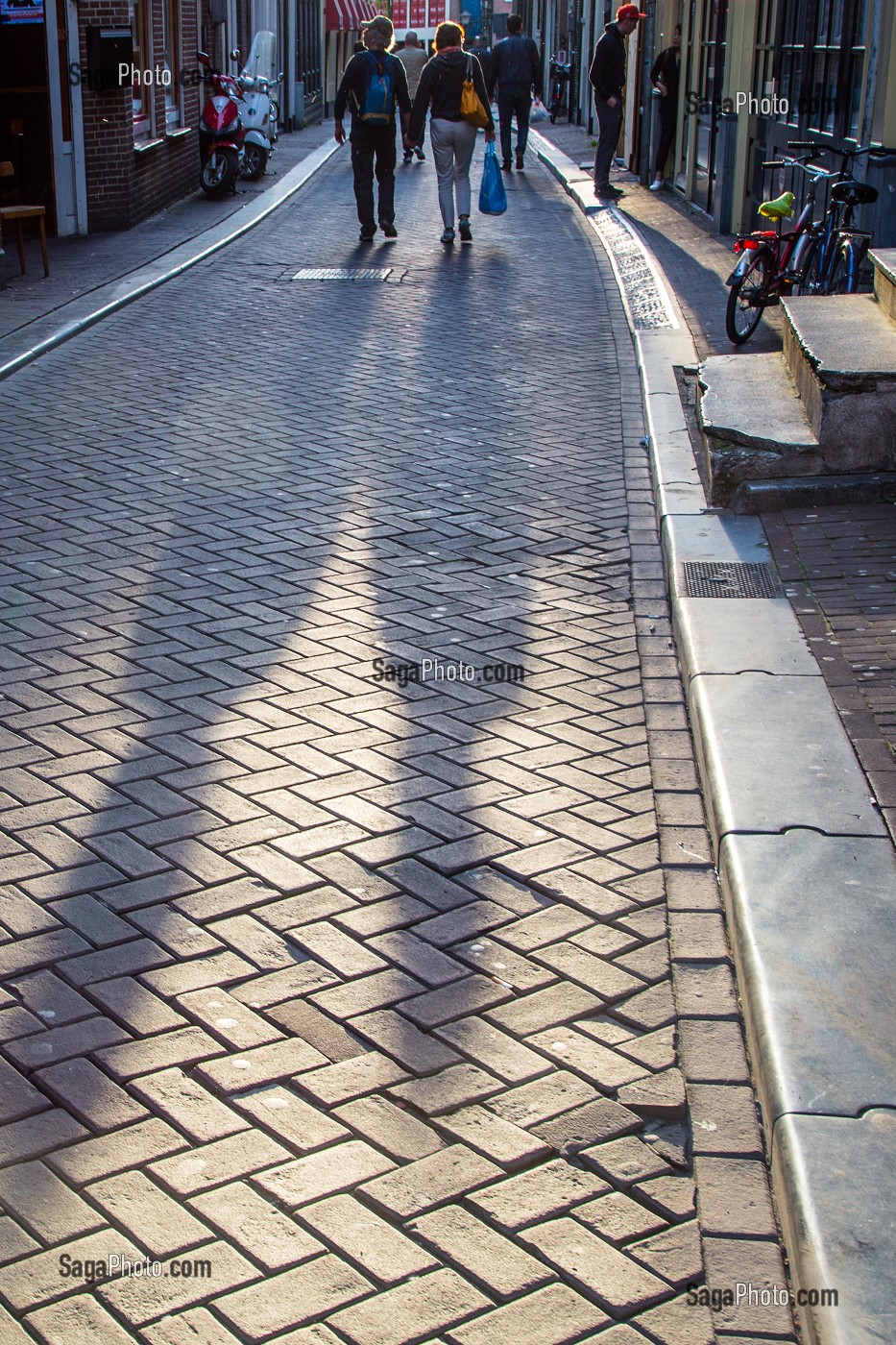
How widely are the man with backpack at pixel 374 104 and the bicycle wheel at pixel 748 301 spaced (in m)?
5.22

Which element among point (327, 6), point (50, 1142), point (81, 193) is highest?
point (327, 6)

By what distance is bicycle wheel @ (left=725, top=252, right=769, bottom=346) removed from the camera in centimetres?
987

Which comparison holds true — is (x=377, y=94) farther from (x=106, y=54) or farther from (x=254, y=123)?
(x=254, y=123)

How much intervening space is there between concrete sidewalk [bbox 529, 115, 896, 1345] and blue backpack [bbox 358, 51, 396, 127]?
28.5 ft

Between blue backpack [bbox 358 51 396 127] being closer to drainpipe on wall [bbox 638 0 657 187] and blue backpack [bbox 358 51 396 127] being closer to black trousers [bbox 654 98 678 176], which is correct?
black trousers [bbox 654 98 678 176]

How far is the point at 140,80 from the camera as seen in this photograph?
657 inches

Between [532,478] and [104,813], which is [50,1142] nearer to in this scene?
[104,813]

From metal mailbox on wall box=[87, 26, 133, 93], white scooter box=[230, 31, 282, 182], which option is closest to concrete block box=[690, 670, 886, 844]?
metal mailbox on wall box=[87, 26, 133, 93]

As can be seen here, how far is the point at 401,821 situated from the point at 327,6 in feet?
135

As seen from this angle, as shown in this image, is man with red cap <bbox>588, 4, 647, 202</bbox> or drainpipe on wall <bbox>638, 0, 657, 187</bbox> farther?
drainpipe on wall <bbox>638, 0, 657, 187</bbox>

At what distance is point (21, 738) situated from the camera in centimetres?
449

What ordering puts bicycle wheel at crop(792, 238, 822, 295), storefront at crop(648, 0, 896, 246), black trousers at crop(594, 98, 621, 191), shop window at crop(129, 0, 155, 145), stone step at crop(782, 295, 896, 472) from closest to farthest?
stone step at crop(782, 295, 896, 472) → bicycle wheel at crop(792, 238, 822, 295) → storefront at crop(648, 0, 896, 246) → shop window at crop(129, 0, 155, 145) → black trousers at crop(594, 98, 621, 191)

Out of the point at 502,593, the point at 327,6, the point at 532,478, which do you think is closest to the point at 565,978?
the point at 502,593

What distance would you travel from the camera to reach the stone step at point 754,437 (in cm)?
630
